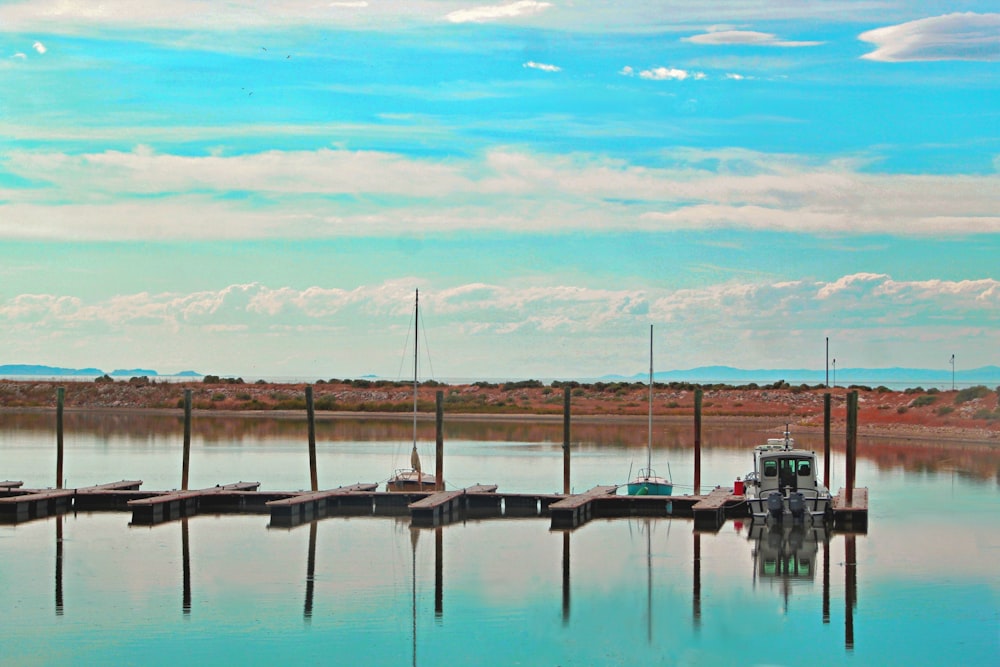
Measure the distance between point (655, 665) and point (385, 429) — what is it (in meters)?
62.5

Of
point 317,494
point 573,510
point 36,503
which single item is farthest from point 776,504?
point 36,503

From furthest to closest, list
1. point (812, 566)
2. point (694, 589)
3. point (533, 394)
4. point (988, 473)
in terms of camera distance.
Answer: point (533, 394) → point (988, 473) → point (812, 566) → point (694, 589)

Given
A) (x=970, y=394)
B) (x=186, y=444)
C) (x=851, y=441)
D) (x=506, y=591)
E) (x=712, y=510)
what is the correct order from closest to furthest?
(x=506, y=591) → (x=712, y=510) → (x=851, y=441) → (x=186, y=444) → (x=970, y=394)

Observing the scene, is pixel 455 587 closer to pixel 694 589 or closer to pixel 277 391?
pixel 694 589

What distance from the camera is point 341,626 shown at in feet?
67.9

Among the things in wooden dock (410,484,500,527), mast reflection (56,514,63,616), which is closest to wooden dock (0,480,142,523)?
mast reflection (56,514,63,616)

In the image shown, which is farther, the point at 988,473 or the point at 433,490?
the point at 988,473

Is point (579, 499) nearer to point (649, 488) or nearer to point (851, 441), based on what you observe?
point (649, 488)

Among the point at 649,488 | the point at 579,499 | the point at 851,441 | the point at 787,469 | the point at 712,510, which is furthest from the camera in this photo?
the point at 649,488

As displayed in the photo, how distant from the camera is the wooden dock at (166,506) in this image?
32812 millimetres

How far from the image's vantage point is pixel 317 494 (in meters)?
35.2

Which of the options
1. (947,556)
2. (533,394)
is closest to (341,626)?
(947,556)

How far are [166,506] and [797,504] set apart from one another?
17.3 metres

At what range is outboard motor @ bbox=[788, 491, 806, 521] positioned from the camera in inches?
1259
